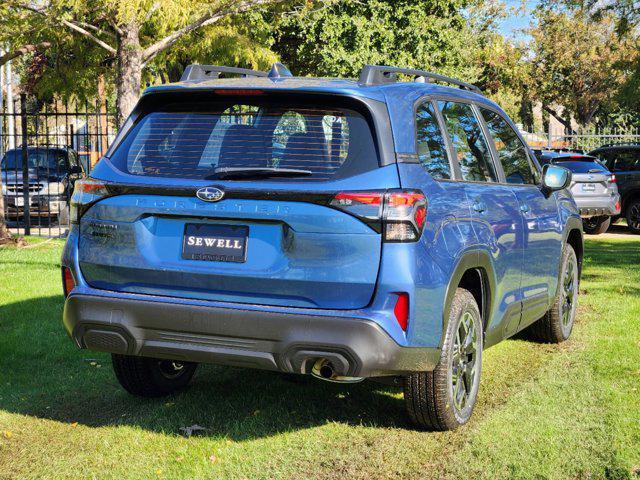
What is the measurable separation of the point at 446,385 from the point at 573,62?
159 ft

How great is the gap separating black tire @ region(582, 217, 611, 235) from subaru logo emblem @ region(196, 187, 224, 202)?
16083 mm

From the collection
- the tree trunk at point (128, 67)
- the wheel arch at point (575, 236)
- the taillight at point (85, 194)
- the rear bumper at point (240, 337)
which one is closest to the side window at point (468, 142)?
the rear bumper at point (240, 337)

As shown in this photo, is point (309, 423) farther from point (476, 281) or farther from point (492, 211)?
point (492, 211)

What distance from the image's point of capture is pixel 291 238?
433cm

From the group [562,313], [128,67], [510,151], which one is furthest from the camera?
[128,67]

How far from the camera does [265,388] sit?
5973 mm

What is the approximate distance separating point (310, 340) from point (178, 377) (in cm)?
192

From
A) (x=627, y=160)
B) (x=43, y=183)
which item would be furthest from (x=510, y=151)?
(x=43, y=183)

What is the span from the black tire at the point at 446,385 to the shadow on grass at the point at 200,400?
0.96 feet

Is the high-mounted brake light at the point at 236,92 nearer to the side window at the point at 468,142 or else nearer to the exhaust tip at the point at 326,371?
the side window at the point at 468,142

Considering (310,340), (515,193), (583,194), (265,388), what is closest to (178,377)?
(265,388)

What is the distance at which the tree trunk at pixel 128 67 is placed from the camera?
46.0 ft

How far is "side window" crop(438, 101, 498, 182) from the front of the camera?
5.36 m

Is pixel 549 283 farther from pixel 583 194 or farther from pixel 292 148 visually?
pixel 583 194
